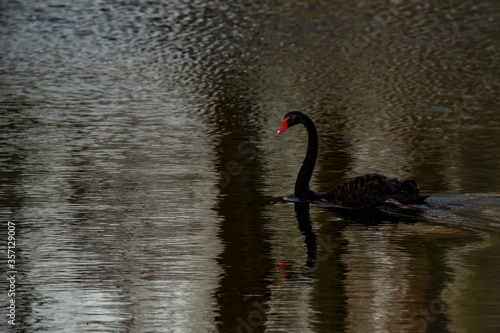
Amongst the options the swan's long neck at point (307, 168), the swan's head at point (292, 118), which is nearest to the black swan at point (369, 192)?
the swan's long neck at point (307, 168)

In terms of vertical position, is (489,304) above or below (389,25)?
below

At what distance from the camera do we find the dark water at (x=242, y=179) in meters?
7.12

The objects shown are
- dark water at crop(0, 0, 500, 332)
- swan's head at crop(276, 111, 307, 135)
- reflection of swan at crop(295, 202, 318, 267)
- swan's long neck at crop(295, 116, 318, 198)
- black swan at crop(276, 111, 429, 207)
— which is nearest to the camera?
dark water at crop(0, 0, 500, 332)

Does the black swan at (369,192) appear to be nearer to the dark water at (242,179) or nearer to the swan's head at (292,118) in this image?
the dark water at (242,179)

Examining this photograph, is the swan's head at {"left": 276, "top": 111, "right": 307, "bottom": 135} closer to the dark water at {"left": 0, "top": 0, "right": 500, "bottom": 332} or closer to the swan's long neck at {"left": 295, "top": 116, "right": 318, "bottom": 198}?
the swan's long neck at {"left": 295, "top": 116, "right": 318, "bottom": 198}

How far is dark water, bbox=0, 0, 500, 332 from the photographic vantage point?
Answer: 712 centimetres

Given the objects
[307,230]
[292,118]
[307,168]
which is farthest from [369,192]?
[292,118]

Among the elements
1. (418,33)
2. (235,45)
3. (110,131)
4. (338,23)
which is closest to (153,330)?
(110,131)

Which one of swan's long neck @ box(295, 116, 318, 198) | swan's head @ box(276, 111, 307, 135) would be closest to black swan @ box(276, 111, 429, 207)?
swan's long neck @ box(295, 116, 318, 198)

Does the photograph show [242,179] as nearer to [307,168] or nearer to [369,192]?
[307,168]

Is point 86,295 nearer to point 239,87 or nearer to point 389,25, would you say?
point 239,87

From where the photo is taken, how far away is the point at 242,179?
1169 cm

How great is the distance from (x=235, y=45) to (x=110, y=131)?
10.2m

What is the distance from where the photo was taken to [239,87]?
1873 centimetres
